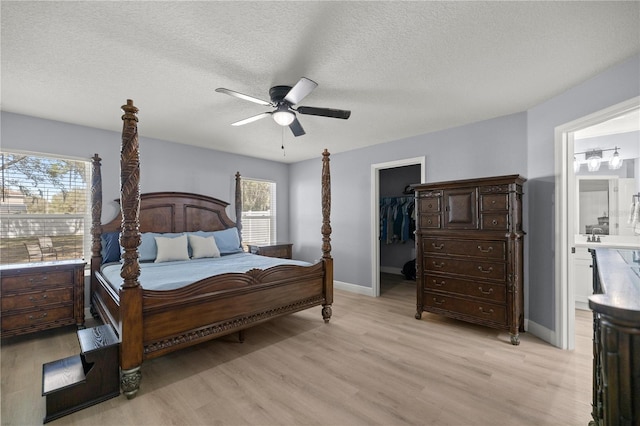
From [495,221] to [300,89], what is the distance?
95.1 inches

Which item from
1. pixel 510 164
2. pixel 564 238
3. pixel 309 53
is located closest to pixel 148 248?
pixel 309 53

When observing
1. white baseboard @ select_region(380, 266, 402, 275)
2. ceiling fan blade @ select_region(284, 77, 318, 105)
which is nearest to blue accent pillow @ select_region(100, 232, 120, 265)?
ceiling fan blade @ select_region(284, 77, 318, 105)

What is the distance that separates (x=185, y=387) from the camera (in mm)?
2176

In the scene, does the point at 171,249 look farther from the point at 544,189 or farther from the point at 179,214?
the point at 544,189

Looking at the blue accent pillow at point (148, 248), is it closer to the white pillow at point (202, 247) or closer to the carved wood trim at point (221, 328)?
the white pillow at point (202, 247)

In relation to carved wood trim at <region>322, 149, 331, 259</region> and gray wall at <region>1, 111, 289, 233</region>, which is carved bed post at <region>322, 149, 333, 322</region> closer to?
carved wood trim at <region>322, 149, 331, 259</region>

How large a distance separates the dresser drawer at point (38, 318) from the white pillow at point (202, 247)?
55.8 inches

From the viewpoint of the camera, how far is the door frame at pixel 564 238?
2762 millimetres

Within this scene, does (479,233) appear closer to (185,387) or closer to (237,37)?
(237,37)

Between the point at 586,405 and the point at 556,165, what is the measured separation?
2.09 m

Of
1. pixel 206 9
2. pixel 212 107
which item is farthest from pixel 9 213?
pixel 206 9

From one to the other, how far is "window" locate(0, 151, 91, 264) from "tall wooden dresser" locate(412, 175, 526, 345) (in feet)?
14.5

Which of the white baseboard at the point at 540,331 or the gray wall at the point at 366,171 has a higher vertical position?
the gray wall at the point at 366,171

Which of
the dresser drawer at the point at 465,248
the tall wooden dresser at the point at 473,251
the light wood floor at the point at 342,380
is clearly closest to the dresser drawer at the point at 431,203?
the tall wooden dresser at the point at 473,251
